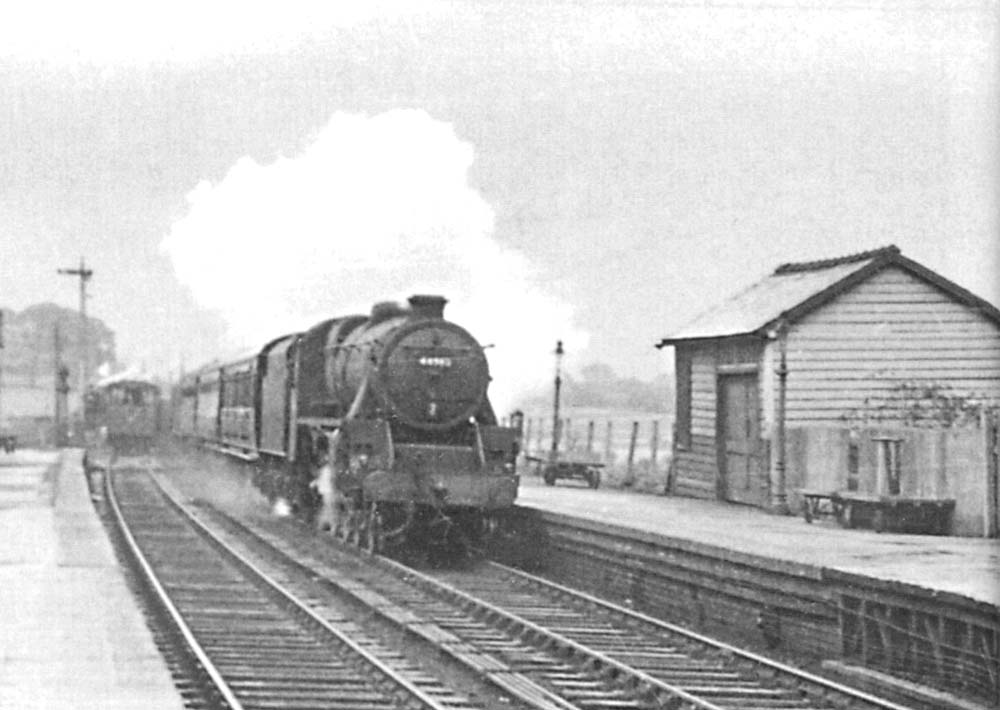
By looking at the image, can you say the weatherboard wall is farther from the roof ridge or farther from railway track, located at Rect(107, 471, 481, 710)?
railway track, located at Rect(107, 471, 481, 710)

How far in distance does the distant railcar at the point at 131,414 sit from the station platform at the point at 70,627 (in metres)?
31.3

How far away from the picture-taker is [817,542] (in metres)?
16.1

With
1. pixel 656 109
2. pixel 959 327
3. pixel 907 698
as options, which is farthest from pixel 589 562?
pixel 959 327

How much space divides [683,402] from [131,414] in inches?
1326

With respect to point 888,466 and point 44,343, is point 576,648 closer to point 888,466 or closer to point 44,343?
point 888,466

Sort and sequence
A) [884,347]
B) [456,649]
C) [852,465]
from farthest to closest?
[884,347]
[852,465]
[456,649]

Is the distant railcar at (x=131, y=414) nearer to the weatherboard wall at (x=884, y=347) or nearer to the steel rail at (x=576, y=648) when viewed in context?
the weatherboard wall at (x=884, y=347)

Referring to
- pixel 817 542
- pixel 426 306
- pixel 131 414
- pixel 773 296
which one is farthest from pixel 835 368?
pixel 131 414

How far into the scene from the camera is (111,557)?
18641 millimetres

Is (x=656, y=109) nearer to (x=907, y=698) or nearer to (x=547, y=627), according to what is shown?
(x=547, y=627)

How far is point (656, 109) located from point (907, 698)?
753 cm

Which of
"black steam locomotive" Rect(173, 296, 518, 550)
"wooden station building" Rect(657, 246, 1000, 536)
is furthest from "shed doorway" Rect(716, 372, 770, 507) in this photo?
"black steam locomotive" Rect(173, 296, 518, 550)

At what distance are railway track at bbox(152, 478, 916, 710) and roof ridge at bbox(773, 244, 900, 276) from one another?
8187mm

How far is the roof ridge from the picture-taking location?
22.4 meters
